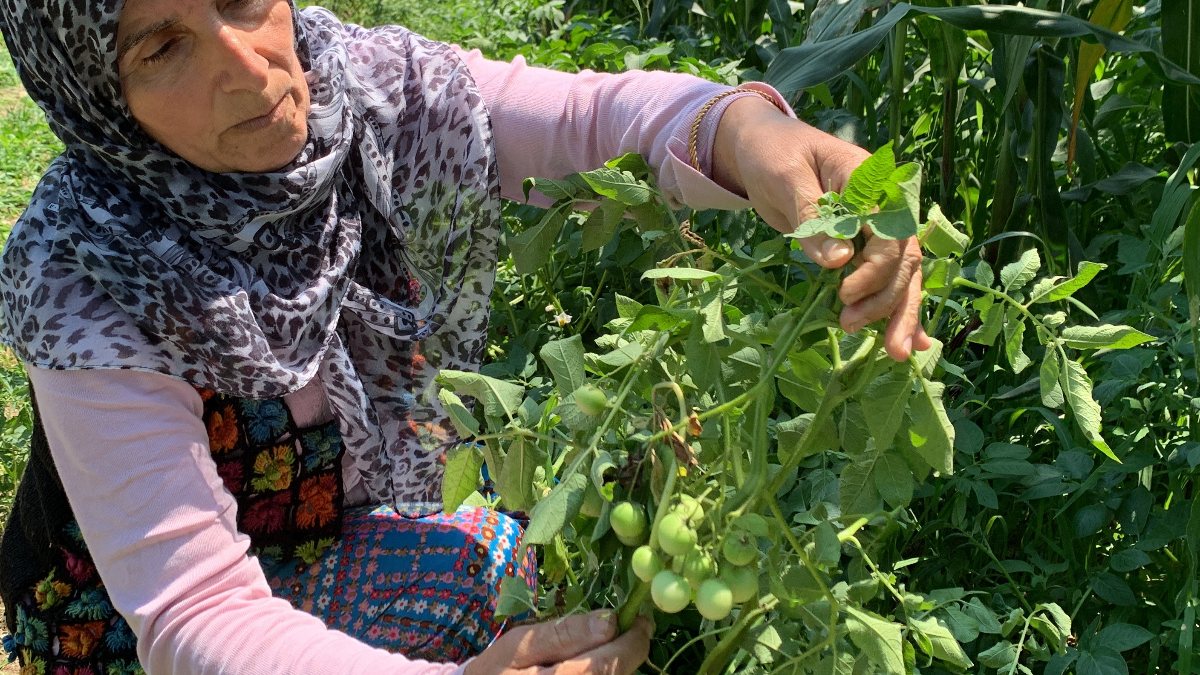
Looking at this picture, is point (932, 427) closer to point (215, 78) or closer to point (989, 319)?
point (989, 319)

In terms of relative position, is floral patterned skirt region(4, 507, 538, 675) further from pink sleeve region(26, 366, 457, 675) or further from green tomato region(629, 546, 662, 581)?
green tomato region(629, 546, 662, 581)

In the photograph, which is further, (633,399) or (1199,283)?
(1199,283)

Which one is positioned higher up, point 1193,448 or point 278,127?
point 278,127

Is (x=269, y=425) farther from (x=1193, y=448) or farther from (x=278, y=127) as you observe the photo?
(x=1193, y=448)

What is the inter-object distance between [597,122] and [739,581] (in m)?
0.77

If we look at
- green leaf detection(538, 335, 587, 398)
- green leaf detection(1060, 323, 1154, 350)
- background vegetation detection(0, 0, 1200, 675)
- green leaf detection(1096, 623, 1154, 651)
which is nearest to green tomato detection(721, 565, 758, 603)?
background vegetation detection(0, 0, 1200, 675)

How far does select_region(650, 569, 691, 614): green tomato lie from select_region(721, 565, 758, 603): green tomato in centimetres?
4

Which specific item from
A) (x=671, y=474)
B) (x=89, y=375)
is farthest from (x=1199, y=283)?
(x=89, y=375)

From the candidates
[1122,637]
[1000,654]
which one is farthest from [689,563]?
[1122,637]

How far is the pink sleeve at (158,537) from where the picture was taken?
1194 millimetres

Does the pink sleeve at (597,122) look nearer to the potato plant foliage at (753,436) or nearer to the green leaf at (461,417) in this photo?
the potato plant foliage at (753,436)

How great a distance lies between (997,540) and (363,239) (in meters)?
0.95

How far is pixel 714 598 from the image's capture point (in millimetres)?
855

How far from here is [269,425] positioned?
1.51 m
